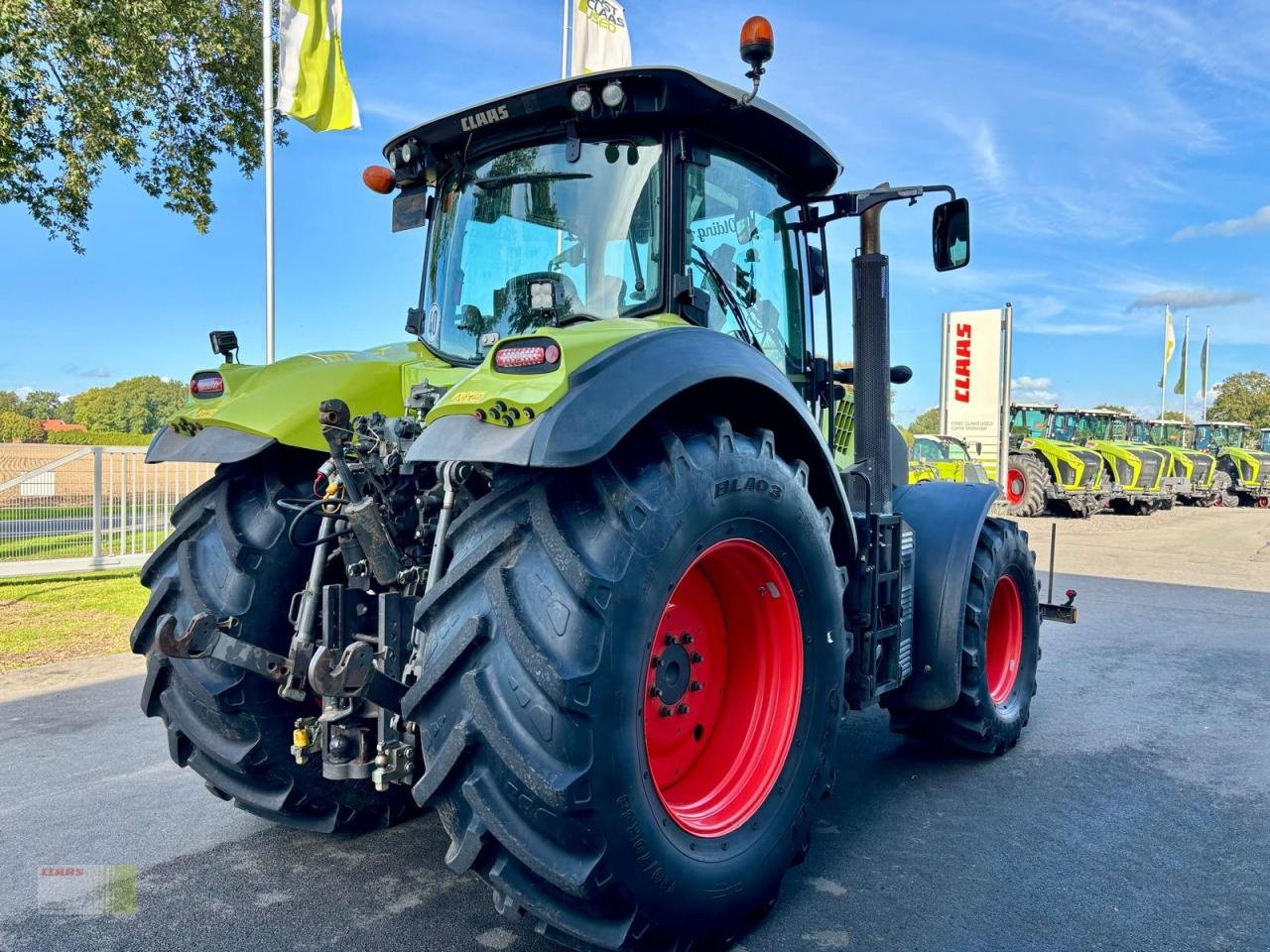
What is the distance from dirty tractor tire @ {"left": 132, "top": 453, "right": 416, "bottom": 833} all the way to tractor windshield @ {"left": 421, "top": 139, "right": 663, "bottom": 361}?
0.83m

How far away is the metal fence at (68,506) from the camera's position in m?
9.46

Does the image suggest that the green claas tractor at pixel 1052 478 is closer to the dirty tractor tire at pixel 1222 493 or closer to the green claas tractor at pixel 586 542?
the dirty tractor tire at pixel 1222 493

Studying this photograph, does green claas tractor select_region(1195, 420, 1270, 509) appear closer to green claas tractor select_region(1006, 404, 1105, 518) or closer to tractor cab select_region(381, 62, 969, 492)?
green claas tractor select_region(1006, 404, 1105, 518)

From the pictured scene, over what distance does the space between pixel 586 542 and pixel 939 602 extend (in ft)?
7.35

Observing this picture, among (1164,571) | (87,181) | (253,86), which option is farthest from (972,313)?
(87,181)

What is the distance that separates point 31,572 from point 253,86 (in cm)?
551

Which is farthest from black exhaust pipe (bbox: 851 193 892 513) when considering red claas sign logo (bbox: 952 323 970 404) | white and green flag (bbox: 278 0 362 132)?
red claas sign logo (bbox: 952 323 970 404)

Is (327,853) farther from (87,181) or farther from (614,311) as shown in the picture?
(87,181)

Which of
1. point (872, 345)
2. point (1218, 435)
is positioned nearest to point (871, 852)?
point (872, 345)

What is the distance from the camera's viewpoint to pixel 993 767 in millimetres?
4117

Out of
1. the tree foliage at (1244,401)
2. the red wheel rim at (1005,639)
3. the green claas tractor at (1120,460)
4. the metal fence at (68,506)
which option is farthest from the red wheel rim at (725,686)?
the tree foliage at (1244,401)

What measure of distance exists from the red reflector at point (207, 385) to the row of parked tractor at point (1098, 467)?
1405 cm

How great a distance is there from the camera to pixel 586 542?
2.12m

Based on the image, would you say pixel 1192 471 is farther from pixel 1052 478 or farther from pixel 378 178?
pixel 378 178
